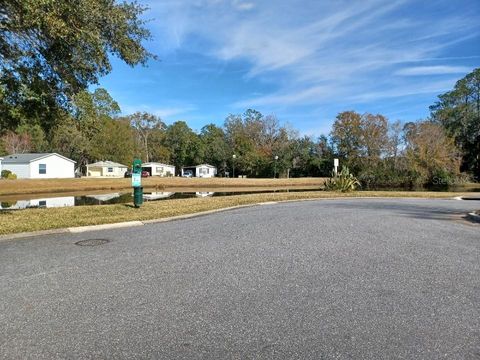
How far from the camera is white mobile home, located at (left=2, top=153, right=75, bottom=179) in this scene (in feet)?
171

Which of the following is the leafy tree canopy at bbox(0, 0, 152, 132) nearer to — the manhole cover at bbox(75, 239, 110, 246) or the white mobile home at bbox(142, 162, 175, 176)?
the manhole cover at bbox(75, 239, 110, 246)

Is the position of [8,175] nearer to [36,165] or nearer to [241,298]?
[36,165]

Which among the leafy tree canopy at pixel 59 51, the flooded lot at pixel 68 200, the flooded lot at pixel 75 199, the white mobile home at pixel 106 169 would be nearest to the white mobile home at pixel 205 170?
the white mobile home at pixel 106 169

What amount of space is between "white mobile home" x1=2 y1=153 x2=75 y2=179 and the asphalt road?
5011 cm

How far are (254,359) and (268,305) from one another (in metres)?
1.17

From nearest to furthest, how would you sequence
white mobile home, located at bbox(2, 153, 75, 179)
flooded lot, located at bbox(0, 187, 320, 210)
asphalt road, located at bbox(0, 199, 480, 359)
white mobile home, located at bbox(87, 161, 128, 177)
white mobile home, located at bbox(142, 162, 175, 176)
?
asphalt road, located at bbox(0, 199, 480, 359)
flooded lot, located at bbox(0, 187, 320, 210)
white mobile home, located at bbox(2, 153, 75, 179)
white mobile home, located at bbox(87, 161, 128, 177)
white mobile home, located at bbox(142, 162, 175, 176)

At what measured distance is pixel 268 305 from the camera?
4324 millimetres

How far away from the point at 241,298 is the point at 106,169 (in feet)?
227

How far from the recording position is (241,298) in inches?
Answer: 179

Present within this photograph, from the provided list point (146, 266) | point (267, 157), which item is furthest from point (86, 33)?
point (267, 157)

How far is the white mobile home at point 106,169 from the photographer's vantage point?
228 ft

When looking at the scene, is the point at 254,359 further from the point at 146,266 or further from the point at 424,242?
the point at 424,242

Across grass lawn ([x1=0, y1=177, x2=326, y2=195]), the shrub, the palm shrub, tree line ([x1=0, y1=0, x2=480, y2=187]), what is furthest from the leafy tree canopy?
the shrub

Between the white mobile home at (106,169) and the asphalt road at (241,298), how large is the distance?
64177mm
